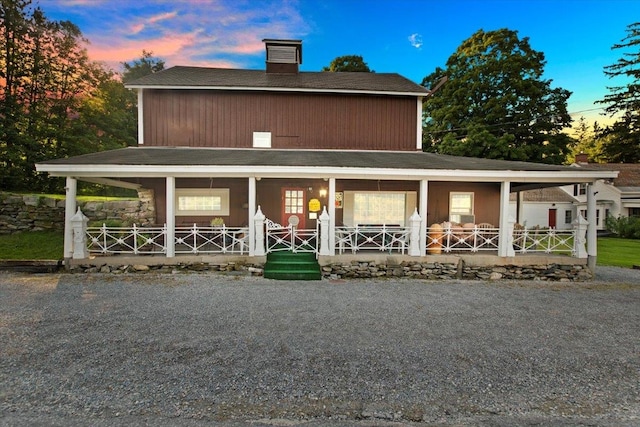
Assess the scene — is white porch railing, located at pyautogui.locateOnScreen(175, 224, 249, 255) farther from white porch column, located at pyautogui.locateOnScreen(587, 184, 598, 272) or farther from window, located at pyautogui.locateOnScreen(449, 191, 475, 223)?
white porch column, located at pyautogui.locateOnScreen(587, 184, 598, 272)

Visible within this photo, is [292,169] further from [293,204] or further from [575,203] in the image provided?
[575,203]

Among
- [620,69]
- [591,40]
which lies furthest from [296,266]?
[620,69]

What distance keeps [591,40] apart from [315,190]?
2770 centimetres

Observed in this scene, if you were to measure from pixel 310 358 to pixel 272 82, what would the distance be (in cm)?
1144

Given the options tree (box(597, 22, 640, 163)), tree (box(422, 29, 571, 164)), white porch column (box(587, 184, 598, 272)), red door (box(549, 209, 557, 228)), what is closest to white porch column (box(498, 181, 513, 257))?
white porch column (box(587, 184, 598, 272))

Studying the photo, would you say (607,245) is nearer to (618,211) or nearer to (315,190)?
(618,211)

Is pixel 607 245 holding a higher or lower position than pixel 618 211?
lower

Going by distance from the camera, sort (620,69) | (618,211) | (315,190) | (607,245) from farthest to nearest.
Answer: (620,69)
(618,211)
(607,245)
(315,190)

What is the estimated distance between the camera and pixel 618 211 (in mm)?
26516

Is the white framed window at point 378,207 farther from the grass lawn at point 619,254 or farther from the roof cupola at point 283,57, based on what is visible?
the grass lawn at point 619,254

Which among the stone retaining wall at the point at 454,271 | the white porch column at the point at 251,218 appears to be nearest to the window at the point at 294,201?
the white porch column at the point at 251,218

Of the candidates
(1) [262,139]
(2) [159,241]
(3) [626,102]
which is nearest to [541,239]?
(1) [262,139]

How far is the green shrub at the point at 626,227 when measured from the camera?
73.3ft

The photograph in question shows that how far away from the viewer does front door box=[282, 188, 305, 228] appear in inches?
470
